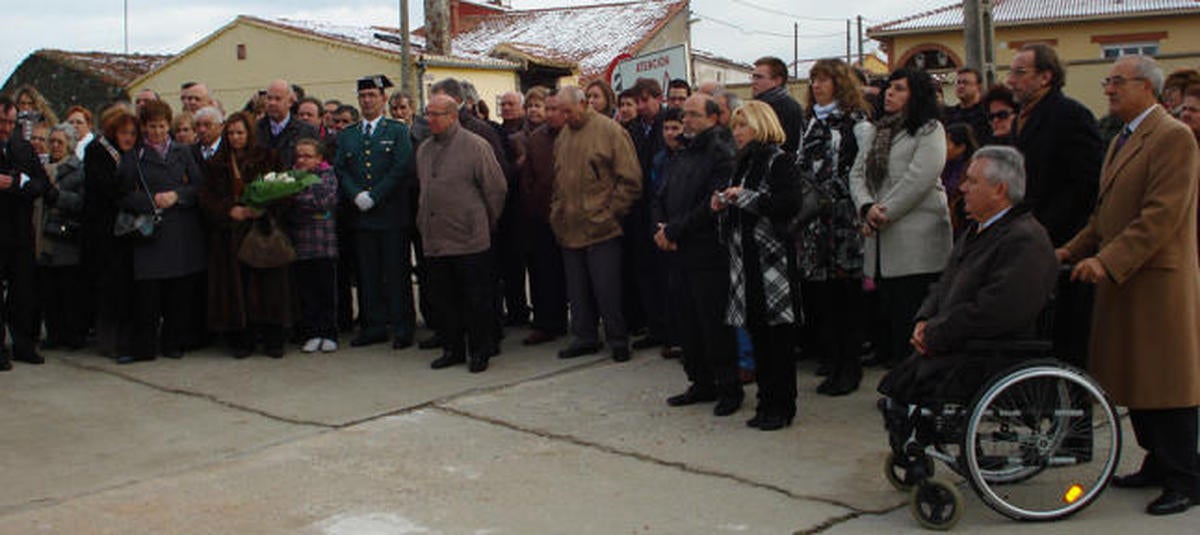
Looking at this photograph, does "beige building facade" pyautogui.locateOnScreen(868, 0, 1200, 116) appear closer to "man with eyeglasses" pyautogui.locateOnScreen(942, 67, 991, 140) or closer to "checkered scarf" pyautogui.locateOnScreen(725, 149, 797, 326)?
"man with eyeglasses" pyautogui.locateOnScreen(942, 67, 991, 140)

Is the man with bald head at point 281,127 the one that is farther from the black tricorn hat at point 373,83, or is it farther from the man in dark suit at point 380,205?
the black tricorn hat at point 373,83

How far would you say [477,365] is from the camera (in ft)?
26.9

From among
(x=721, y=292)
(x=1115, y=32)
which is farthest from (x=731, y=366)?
(x=1115, y=32)

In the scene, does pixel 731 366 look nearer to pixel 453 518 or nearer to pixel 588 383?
pixel 588 383

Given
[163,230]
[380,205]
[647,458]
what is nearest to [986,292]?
[647,458]

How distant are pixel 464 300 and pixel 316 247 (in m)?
1.35

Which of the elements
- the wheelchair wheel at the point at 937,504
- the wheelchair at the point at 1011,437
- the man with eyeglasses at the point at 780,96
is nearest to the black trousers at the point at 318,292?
the man with eyeglasses at the point at 780,96

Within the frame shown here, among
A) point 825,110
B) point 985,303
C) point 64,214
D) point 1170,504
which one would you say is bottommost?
point 1170,504

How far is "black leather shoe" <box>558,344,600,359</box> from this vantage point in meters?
8.52

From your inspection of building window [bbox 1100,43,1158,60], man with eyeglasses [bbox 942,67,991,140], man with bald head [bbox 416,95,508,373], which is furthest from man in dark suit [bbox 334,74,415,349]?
building window [bbox 1100,43,1158,60]

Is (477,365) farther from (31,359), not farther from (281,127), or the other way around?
(31,359)

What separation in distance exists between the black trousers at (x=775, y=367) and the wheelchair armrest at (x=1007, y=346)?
1537mm

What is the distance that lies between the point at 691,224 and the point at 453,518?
93.1 inches

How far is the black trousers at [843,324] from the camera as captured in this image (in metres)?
7.32
